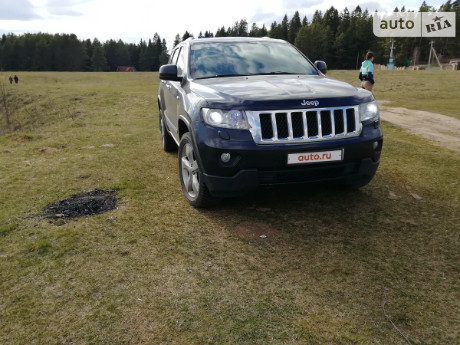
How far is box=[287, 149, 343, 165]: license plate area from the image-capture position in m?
3.79

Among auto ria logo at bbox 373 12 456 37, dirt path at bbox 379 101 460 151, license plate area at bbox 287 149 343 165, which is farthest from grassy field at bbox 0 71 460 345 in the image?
auto ria logo at bbox 373 12 456 37

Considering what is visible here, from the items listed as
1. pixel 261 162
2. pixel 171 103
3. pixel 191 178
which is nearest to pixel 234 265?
pixel 261 162

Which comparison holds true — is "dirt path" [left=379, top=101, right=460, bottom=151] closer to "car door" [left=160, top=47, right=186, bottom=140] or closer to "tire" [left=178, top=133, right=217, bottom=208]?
"car door" [left=160, top=47, right=186, bottom=140]

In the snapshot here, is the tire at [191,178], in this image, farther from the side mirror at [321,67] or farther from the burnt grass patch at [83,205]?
the side mirror at [321,67]

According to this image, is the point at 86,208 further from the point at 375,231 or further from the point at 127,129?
the point at 127,129

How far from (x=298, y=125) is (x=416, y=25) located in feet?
336

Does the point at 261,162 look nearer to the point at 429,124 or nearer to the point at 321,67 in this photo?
the point at 321,67

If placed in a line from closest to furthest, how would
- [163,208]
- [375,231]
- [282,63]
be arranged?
1. [375,231]
2. [163,208]
3. [282,63]

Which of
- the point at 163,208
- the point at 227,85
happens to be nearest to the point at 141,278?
the point at 163,208

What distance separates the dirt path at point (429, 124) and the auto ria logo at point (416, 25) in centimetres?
7193

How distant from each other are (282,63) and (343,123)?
1.75 meters

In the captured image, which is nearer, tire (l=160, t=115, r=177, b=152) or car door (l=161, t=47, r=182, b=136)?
car door (l=161, t=47, r=182, b=136)

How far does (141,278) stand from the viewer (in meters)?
3.15

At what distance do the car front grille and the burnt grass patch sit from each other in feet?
6.69
